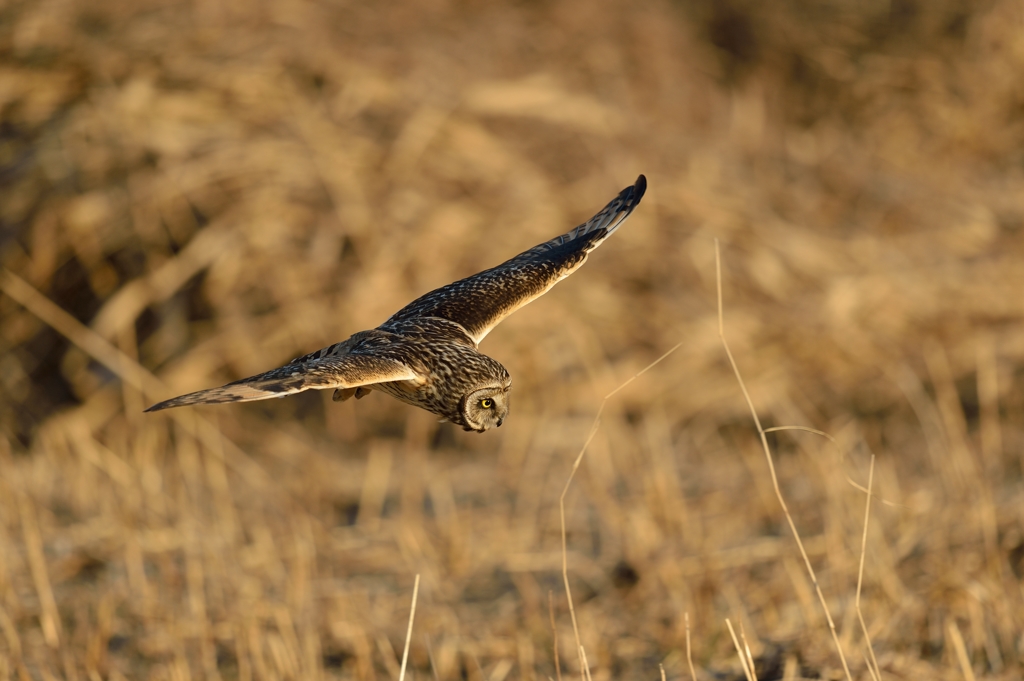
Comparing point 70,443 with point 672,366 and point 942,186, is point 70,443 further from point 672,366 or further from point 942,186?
point 942,186

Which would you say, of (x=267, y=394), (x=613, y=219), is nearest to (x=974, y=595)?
(x=613, y=219)

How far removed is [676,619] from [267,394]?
3346 mm

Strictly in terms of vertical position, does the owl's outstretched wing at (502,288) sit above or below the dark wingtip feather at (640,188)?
below

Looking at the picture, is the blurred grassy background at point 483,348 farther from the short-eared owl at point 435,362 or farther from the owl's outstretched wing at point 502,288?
the short-eared owl at point 435,362

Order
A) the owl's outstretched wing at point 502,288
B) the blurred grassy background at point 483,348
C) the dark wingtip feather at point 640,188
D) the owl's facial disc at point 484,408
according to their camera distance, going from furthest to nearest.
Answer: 1. the blurred grassy background at point 483,348
2. the dark wingtip feather at point 640,188
3. the owl's outstretched wing at point 502,288
4. the owl's facial disc at point 484,408

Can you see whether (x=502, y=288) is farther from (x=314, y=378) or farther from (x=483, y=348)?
(x=483, y=348)

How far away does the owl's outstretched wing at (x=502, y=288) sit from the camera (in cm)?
243

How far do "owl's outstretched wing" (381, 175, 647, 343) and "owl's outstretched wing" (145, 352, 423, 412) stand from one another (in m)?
0.30

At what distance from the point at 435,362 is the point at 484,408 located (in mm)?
122

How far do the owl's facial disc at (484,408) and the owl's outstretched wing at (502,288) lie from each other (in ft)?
0.79

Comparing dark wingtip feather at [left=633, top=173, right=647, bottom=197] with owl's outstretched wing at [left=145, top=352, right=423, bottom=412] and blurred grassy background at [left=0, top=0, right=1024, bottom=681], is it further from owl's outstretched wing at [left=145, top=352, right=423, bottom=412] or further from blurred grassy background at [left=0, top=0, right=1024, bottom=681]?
blurred grassy background at [left=0, top=0, right=1024, bottom=681]

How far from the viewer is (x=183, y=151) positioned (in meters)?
6.74

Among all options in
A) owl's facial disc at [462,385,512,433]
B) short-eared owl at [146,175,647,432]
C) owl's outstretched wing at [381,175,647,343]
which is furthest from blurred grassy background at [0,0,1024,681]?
owl's facial disc at [462,385,512,433]

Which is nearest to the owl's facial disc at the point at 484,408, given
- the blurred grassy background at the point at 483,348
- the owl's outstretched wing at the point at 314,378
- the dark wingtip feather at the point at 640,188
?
the owl's outstretched wing at the point at 314,378
